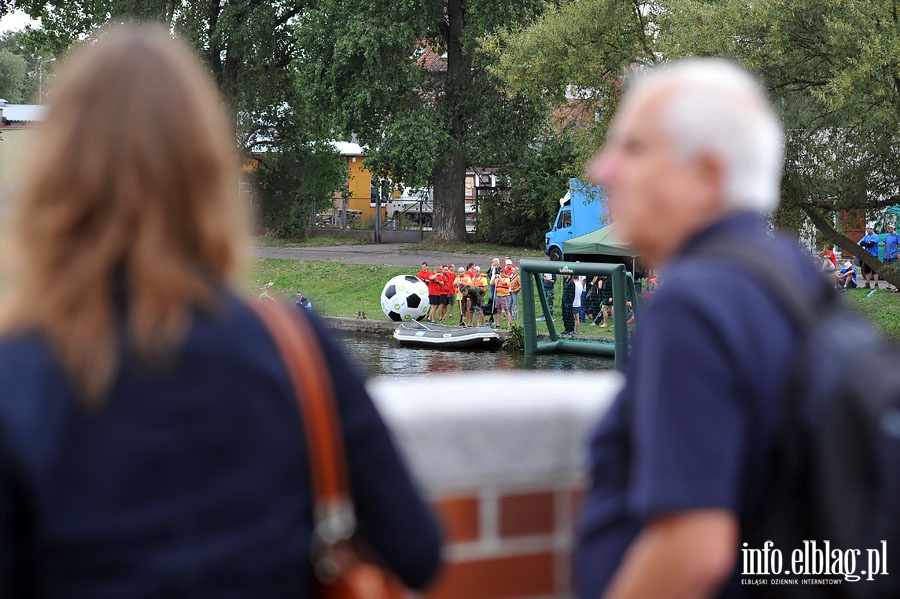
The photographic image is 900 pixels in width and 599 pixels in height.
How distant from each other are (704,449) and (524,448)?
503 mm

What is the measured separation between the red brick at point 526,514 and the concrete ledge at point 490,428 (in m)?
0.02

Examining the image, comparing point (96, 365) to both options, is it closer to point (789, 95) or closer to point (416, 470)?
point (416, 470)

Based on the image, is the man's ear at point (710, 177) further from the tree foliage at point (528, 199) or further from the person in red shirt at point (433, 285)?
the tree foliage at point (528, 199)

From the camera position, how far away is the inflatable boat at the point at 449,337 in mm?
28516

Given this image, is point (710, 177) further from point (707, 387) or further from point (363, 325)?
point (363, 325)

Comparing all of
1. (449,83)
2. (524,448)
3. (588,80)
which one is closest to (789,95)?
(588,80)

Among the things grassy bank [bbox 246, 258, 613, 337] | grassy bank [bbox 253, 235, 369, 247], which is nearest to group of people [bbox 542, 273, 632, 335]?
grassy bank [bbox 246, 258, 613, 337]

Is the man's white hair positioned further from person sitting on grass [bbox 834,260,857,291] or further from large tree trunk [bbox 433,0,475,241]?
large tree trunk [bbox 433,0,475,241]

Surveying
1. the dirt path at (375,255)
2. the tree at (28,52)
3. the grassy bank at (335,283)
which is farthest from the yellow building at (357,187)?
the tree at (28,52)

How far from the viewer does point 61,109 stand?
4.56ft

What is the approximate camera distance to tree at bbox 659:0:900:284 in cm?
2011

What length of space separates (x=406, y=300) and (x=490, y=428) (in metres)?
29.2

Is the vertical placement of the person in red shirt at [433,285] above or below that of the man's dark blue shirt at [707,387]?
below

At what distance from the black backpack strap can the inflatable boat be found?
26.8 m
